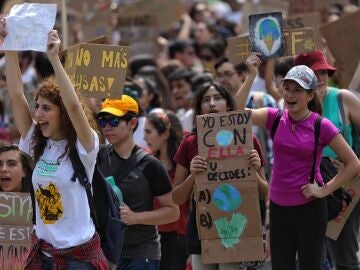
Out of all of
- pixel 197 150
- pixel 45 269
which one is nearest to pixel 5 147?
pixel 197 150

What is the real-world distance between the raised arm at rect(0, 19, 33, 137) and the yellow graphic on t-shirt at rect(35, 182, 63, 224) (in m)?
0.45

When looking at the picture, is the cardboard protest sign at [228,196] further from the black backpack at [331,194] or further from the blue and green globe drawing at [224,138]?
the black backpack at [331,194]

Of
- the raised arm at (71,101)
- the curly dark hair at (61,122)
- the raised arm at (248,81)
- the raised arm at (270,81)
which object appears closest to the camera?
the raised arm at (71,101)

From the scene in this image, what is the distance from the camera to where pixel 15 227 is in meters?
7.54

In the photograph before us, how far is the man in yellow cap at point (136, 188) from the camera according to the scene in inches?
292

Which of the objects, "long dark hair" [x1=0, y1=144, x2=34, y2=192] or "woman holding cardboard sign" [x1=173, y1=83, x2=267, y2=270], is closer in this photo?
"woman holding cardboard sign" [x1=173, y1=83, x2=267, y2=270]

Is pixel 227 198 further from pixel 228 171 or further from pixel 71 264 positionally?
pixel 71 264

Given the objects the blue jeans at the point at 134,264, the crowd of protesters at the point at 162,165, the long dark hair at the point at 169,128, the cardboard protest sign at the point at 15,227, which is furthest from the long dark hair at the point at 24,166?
the long dark hair at the point at 169,128

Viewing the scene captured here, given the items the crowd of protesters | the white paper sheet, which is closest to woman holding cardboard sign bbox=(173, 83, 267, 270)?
the crowd of protesters

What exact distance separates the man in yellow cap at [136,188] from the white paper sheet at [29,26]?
1.24 m

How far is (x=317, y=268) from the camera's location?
733 centimetres

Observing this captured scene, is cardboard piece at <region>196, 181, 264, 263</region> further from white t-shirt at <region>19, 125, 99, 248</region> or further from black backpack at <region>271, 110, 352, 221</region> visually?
white t-shirt at <region>19, 125, 99, 248</region>

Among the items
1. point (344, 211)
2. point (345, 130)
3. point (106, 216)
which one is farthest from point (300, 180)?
point (106, 216)

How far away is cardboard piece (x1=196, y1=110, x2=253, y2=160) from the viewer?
7125mm
